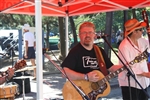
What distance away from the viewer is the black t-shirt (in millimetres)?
3434

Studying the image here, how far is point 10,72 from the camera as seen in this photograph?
381cm

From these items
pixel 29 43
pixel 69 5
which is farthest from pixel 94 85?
pixel 29 43

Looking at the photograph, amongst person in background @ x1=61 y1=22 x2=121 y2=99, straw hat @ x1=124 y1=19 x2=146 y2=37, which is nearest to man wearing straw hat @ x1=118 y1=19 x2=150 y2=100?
straw hat @ x1=124 y1=19 x2=146 y2=37

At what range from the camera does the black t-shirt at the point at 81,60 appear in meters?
3.43

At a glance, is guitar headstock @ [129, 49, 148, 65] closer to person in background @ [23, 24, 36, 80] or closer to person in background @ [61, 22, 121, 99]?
person in background @ [61, 22, 121, 99]

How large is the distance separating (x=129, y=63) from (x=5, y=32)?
15.9 meters

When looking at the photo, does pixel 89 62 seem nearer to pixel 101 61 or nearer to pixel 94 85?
pixel 101 61

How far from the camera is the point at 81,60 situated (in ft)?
11.4

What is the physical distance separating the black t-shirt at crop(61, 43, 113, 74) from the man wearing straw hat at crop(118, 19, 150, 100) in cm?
43

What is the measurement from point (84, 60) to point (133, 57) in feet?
2.25

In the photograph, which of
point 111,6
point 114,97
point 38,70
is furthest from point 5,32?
point 38,70

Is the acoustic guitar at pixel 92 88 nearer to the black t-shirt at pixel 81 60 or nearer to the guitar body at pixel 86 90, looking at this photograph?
the guitar body at pixel 86 90

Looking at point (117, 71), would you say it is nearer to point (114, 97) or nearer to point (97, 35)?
point (97, 35)

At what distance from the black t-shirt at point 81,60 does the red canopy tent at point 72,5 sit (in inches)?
48.6
